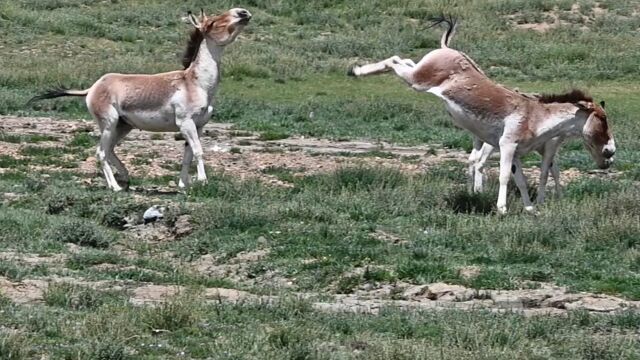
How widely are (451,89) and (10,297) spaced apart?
7.13 m

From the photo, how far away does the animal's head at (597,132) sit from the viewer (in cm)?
1566

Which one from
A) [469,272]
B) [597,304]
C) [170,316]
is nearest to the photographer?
[170,316]

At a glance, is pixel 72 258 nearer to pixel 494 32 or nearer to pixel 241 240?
pixel 241 240

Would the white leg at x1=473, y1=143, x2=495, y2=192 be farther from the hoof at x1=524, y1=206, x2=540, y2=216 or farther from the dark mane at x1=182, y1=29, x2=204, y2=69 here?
the dark mane at x1=182, y1=29, x2=204, y2=69

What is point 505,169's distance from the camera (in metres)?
15.3

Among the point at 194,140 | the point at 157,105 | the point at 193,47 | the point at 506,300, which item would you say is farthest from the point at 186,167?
the point at 506,300

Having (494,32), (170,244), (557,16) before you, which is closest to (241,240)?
(170,244)

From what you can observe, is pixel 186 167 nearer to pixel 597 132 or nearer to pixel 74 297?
pixel 597 132

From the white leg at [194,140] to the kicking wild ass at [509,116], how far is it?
2.98 meters

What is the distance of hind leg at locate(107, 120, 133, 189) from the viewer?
16609mm

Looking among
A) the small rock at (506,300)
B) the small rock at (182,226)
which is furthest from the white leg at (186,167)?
the small rock at (506,300)

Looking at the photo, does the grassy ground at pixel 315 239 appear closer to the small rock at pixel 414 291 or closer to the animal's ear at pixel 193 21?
the small rock at pixel 414 291

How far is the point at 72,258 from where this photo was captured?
11961mm

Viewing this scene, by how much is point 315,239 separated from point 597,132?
4423 millimetres
